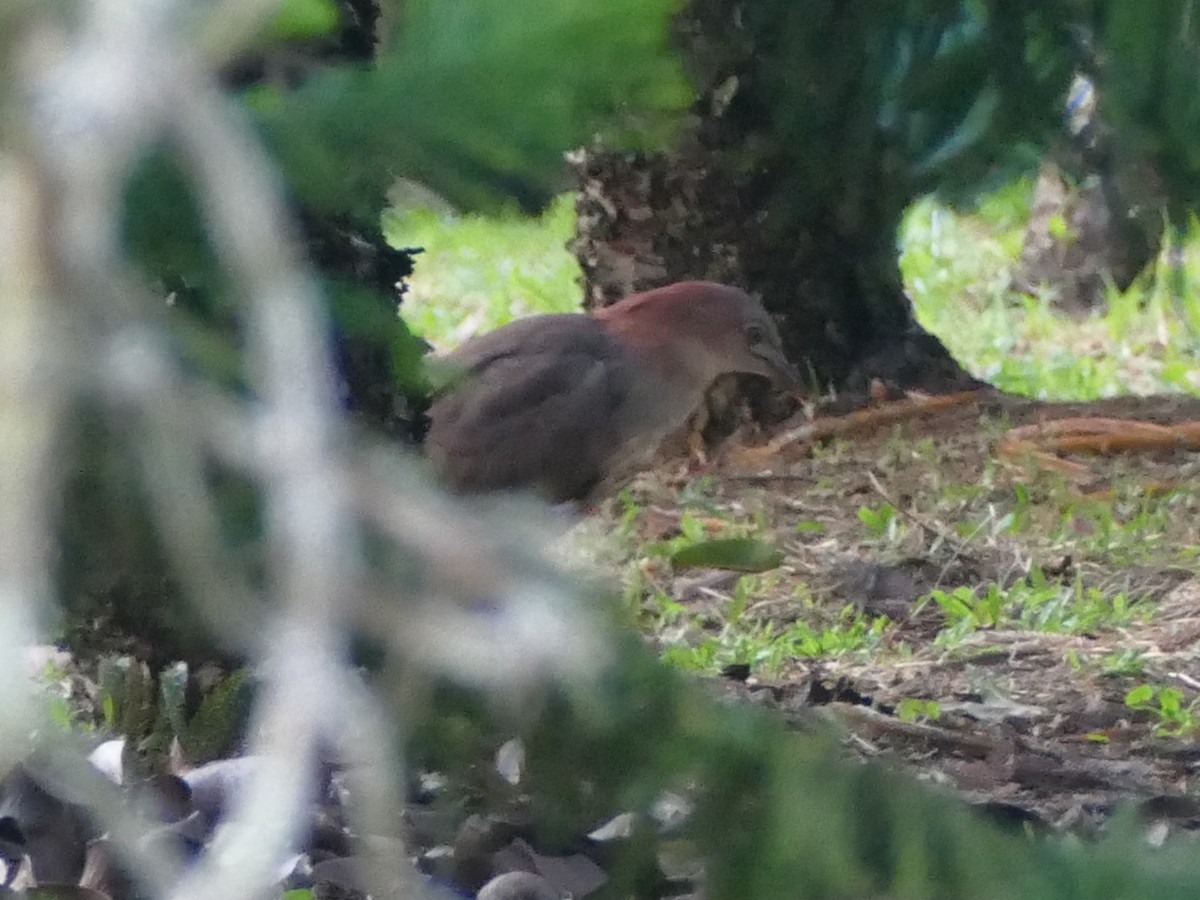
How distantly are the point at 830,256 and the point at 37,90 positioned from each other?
185 inches

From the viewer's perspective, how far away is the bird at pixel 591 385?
4.07 meters

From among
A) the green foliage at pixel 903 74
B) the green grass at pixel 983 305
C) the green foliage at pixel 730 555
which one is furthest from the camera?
the green grass at pixel 983 305

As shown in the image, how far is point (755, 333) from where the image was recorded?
180 inches

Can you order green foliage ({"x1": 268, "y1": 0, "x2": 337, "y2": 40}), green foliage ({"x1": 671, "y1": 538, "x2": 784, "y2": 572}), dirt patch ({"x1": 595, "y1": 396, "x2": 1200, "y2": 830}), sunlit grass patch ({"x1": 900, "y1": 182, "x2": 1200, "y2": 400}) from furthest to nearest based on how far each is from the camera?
sunlit grass patch ({"x1": 900, "y1": 182, "x2": 1200, "y2": 400}), green foliage ({"x1": 671, "y1": 538, "x2": 784, "y2": 572}), dirt patch ({"x1": 595, "y1": 396, "x2": 1200, "y2": 830}), green foliage ({"x1": 268, "y1": 0, "x2": 337, "y2": 40})

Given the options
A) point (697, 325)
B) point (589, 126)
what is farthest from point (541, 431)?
point (589, 126)

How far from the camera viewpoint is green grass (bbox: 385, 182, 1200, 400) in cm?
644

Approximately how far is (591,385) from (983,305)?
3870 millimetres

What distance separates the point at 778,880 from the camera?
1.11 metres

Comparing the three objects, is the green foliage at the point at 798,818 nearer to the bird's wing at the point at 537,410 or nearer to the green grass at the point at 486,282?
the bird's wing at the point at 537,410

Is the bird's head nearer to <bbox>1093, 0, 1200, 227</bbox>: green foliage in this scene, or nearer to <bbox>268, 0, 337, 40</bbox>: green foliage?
<bbox>1093, 0, 1200, 227</bbox>: green foliage

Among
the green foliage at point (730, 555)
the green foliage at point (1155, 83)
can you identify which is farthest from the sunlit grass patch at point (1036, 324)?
the green foliage at point (1155, 83)

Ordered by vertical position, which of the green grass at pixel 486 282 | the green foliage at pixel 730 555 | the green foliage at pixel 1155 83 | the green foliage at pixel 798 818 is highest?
the green grass at pixel 486 282

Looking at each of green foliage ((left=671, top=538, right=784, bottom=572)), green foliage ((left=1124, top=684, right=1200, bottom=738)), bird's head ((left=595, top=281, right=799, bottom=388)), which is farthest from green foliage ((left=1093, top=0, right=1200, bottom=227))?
bird's head ((left=595, top=281, right=799, bottom=388))

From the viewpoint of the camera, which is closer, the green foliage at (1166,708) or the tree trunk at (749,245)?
the green foliage at (1166,708)
